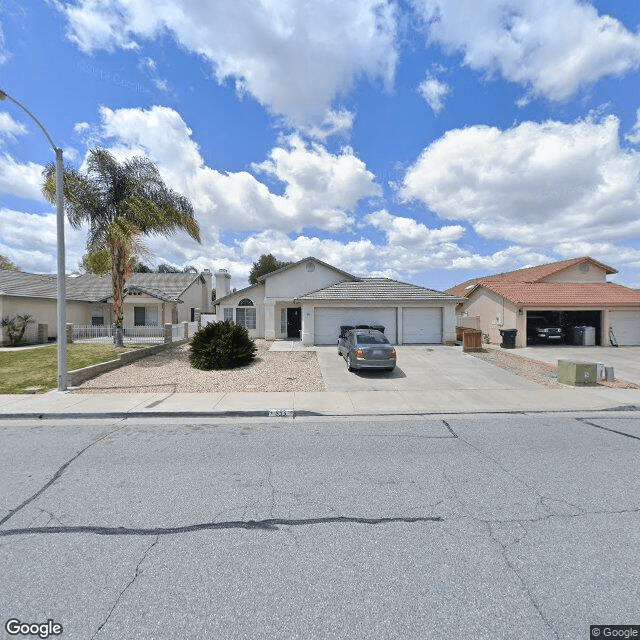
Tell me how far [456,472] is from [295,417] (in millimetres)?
3639

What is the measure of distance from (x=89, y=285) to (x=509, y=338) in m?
32.1

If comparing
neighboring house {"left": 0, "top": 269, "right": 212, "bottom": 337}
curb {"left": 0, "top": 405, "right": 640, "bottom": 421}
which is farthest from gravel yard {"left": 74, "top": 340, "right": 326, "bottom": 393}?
neighboring house {"left": 0, "top": 269, "right": 212, "bottom": 337}

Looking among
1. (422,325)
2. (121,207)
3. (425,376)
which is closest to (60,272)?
(121,207)

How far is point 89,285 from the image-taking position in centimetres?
2958

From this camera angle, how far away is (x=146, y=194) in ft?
52.7

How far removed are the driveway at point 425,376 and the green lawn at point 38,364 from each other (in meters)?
8.66

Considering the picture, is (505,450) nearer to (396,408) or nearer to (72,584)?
(396,408)

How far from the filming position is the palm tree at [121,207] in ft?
49.6

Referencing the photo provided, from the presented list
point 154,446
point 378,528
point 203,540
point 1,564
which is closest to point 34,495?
point 1,564

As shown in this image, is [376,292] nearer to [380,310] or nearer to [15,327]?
[380,310]

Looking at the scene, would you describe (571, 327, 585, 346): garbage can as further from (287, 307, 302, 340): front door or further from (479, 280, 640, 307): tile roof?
(287, 307, 302, 340): front door

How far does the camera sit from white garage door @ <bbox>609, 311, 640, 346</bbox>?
21.1m

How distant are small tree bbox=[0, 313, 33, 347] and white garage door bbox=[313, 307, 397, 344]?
16.9m

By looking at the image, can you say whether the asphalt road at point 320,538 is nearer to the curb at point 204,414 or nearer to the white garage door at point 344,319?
the curb at point 204,414
